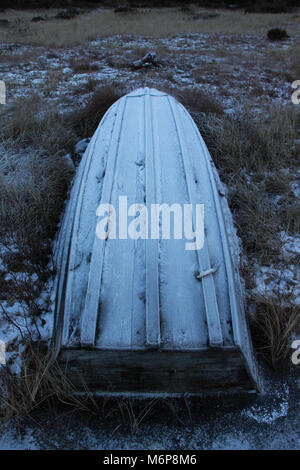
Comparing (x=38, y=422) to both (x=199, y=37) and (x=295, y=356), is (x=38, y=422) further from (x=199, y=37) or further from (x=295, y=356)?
(x=199, y=37)

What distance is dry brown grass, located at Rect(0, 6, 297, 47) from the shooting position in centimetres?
862

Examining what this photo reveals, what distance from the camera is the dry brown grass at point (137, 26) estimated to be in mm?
8625

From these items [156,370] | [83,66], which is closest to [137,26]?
[83,66]

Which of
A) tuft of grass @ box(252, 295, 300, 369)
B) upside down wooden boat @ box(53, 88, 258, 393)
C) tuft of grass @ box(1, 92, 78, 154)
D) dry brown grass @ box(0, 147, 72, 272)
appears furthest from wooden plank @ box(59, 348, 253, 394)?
tuft of grass @ box(1, 92, 78, 154)

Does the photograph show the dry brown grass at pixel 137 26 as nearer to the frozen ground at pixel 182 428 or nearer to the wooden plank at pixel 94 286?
the wooden plank at pixel 94 286

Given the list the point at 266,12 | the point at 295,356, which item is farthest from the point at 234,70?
the point at 266,12

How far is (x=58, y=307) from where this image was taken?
5.71ft

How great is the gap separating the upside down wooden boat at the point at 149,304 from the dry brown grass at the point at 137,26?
7.78 m

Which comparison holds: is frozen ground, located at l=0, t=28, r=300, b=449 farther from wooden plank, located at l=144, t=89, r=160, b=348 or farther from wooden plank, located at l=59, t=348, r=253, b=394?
wooden plank, located at l=144, t=89, r=160, b=348

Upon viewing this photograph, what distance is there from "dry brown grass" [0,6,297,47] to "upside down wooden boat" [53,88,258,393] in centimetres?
778

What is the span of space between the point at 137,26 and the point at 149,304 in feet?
37.1

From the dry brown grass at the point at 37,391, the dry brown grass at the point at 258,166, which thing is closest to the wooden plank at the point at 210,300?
the dry brown grass at the point at 37,391

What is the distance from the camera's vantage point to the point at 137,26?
1012 cm

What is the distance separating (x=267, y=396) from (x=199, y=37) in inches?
391
